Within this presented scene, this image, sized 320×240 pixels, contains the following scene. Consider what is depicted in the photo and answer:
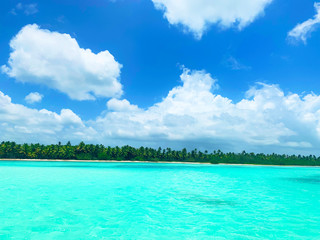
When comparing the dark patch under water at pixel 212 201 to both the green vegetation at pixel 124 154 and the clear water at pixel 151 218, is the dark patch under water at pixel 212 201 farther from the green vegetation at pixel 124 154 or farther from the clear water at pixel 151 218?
the green vegetation at pixel 124 154

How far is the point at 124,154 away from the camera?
520 ft

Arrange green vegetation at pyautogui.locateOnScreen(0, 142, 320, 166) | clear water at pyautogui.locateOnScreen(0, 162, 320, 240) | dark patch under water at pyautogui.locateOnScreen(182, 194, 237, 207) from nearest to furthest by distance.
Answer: clear water at pyautogui.locateOnScreen(0, 162, 320, 240)
dark patch under water at pyautogui.locateOnScreen(182, 194, 237, 207)
green vegetation at pyautogui.locateOnScreen(0, 142, 320, 166)

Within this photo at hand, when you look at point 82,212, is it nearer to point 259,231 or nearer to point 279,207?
point 259,231

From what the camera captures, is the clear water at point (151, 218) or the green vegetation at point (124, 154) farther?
the green vegetation at point (124, 154)

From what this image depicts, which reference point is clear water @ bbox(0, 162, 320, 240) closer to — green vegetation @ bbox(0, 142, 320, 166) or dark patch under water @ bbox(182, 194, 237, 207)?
dark patch under water @ bbox(182, 194, 237, 207)

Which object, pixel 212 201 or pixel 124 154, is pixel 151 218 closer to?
pixel 212 201

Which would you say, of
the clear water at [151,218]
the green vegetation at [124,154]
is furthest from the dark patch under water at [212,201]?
the green vegetation at [124,154]

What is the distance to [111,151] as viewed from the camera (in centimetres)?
15562

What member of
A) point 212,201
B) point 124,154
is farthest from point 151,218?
point 124,154

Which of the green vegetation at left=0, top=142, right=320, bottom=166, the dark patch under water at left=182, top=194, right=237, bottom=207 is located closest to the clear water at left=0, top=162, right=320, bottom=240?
the dark patch under water at left=182, top=194, right=237, bottom=207

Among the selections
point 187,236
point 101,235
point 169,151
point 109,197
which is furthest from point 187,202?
point 169,151

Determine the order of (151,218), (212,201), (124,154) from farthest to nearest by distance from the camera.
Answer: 1. (124,154)
2. (212,201)
3. (151,218)

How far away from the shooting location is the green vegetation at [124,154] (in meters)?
137

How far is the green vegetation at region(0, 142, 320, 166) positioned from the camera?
136625 mm
